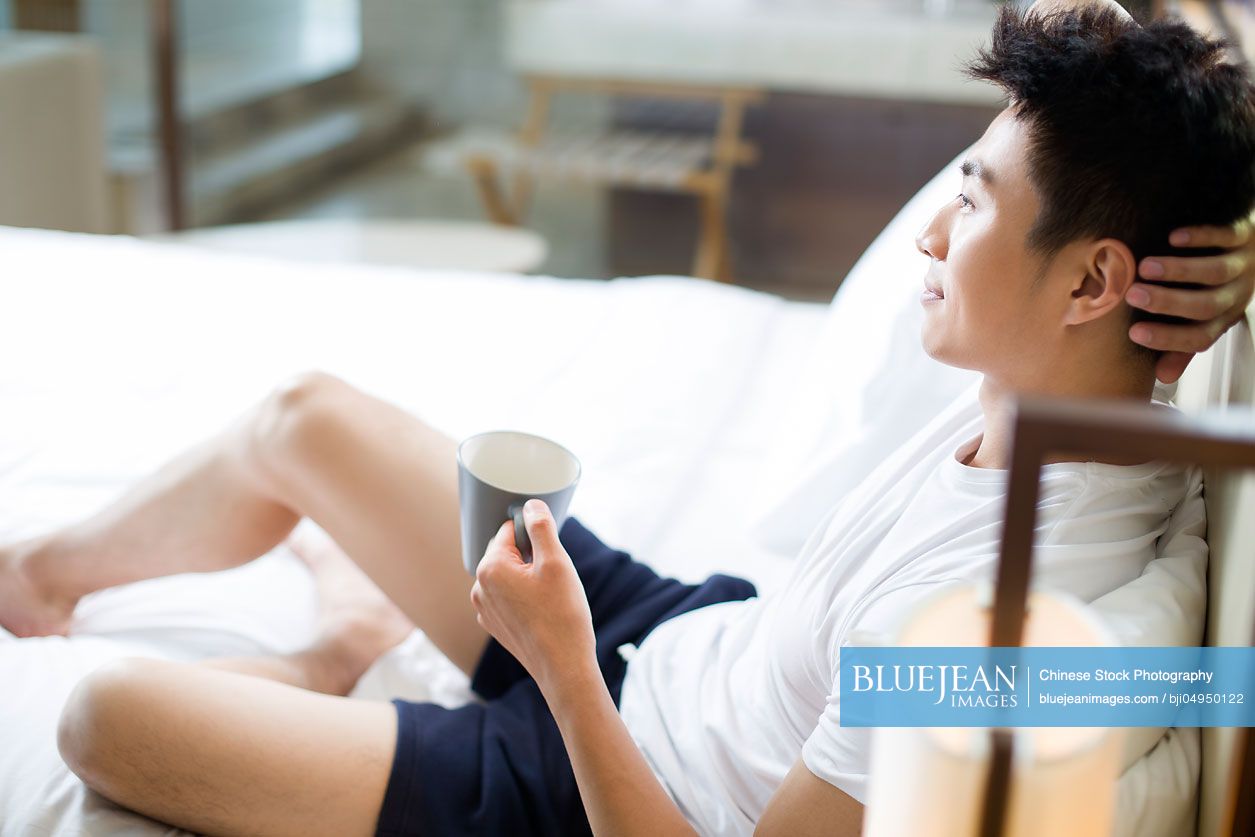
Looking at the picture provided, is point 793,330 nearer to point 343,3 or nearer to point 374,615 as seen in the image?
point 374,615

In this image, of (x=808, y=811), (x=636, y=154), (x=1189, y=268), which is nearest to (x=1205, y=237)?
(x=1189, y=268)

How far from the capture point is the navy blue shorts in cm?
103

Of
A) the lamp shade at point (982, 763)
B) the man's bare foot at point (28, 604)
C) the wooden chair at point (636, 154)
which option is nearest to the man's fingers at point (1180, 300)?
the lamp shade at point (982, 763)

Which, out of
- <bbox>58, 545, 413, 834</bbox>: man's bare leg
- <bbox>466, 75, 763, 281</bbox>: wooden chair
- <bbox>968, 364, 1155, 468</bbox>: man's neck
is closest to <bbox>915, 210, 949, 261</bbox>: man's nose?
<bbox>968, 364, 1155, 468</bbox>: man's neck

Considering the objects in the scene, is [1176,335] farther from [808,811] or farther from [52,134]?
[52,134]

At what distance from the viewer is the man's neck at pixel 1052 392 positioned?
0.94 metres

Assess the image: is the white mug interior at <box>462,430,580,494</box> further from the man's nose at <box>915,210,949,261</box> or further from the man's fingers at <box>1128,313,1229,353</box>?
the man's fingers at <box>1128,313,1229,353</box>

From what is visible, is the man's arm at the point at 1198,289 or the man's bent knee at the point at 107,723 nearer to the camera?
the man's arm at the point at 1198,289

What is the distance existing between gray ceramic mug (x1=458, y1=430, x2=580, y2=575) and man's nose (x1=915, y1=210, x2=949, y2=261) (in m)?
0.34

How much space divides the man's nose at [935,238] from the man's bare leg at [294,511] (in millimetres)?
533

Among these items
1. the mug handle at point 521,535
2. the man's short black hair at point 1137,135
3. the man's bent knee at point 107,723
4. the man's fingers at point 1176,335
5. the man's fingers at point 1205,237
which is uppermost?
the man's short black hair at point 1137,135

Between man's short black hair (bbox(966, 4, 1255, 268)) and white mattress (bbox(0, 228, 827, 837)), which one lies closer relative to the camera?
man's short black hair (bbox(966, 4, 1255, 268))

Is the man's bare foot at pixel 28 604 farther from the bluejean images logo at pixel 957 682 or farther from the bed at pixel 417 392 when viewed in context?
the bluejean images logo at pixel 957 682

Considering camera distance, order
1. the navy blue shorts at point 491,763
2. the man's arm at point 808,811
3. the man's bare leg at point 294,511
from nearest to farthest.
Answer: the man's arm at point 808,811
the navy blue shorts at point 491,763
the man's bare leg at point 294,511
